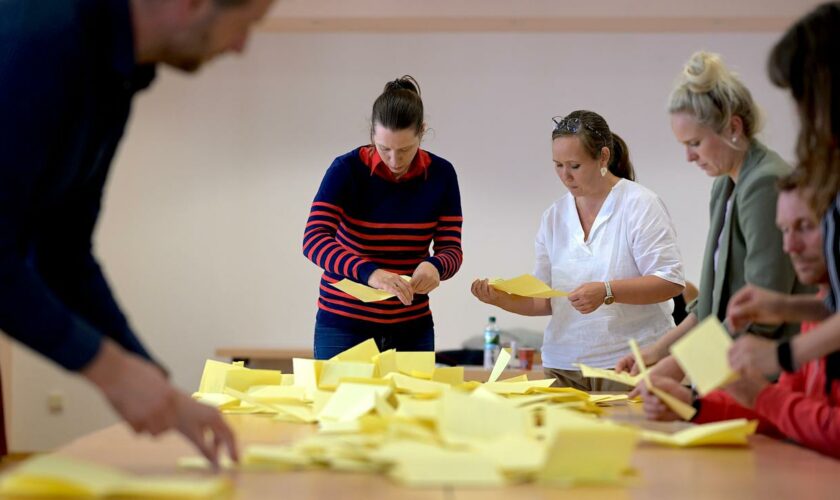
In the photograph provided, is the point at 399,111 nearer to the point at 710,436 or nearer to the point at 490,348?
the point at 710,436

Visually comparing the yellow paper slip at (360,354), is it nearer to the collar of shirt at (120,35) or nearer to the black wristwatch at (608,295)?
the black wristwatch at (608,295)

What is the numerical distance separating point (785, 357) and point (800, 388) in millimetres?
395

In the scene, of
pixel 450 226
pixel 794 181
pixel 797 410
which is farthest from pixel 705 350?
pixel 450 226

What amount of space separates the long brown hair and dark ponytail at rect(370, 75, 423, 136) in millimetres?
1327

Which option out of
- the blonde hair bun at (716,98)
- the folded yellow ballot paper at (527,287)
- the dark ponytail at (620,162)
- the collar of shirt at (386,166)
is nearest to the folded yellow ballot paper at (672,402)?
the blonde hair bun at (716,98)

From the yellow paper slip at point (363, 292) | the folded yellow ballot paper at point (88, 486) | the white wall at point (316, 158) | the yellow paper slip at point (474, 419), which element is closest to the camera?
the folded yellow ballot paper at point (88, 486)

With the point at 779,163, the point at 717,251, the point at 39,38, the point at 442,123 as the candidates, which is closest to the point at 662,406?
the point at 717,251

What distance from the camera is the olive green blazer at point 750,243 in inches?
71.5

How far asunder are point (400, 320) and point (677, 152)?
3550 millimetres

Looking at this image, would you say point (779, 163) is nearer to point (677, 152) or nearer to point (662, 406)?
point (662, 406)

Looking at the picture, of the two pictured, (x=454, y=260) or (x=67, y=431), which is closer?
(x=454, y=260)

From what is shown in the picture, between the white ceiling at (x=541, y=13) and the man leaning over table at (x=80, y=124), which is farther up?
the white ceiling at (x=541, y=13)

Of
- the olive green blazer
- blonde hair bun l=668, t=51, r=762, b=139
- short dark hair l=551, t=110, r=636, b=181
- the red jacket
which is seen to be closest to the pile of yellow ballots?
the red jacket

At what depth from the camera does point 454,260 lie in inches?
110
